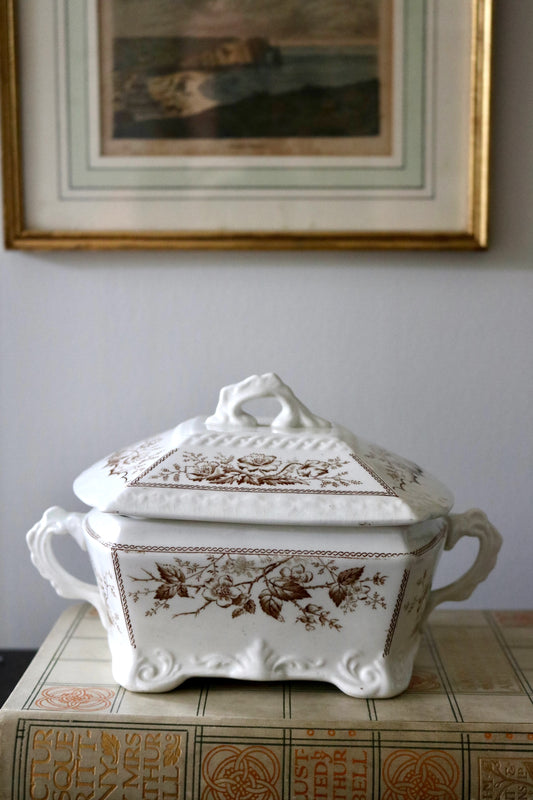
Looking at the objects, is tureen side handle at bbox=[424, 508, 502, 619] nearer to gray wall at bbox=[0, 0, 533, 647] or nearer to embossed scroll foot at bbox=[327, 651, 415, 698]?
embossed scroll foot at bbox=[327, 651, 415, 698]

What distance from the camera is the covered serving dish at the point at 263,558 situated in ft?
2.44

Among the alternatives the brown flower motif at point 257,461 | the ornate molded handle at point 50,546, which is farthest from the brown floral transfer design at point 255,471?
the ornate molded handle at point 50,546

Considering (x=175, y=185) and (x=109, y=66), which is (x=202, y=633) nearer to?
(x=175, y=185)

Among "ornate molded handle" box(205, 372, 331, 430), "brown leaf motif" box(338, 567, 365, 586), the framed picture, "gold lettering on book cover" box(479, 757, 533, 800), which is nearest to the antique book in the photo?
"gold lettering on book cover" box(479, 757, 533, 800)

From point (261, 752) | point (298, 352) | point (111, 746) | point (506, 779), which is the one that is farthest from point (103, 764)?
point (298, 352)

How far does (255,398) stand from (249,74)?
1.35 ft

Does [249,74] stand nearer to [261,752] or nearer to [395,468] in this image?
[395,468]

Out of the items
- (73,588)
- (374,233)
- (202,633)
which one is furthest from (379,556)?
(374,233)

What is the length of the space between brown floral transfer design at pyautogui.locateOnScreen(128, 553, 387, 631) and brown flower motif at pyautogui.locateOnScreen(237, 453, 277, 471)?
80 mm

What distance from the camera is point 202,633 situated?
0.78 metres

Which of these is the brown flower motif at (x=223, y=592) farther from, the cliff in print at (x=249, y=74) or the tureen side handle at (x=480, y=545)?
the cliff in print at (x=249, y=74)

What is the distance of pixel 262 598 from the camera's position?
2.48 ft

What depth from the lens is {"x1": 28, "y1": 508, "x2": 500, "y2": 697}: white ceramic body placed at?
29.4 inches

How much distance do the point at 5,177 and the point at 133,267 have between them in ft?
0.58
